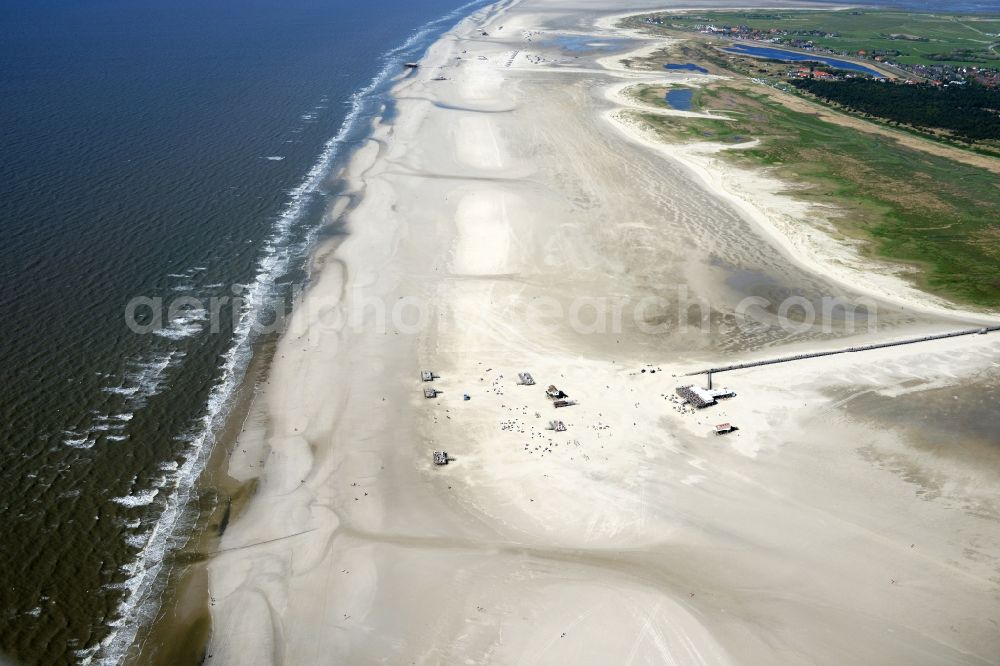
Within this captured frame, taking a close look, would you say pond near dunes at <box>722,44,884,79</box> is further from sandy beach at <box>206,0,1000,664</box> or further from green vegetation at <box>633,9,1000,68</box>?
sandy beach at <box>206,0,1000,664</box>

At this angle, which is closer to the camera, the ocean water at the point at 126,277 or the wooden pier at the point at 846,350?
the ocean water at the point at 126,277

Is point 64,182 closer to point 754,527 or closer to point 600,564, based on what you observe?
point 600,564

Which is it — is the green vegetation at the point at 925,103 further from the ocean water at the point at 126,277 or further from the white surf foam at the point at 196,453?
the white surf foam at the point at 196,453

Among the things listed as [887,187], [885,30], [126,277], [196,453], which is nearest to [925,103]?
[887,187]

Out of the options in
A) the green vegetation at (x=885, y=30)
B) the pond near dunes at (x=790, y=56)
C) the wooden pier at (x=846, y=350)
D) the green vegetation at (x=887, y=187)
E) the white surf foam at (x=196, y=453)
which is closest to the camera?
the white surf foam at (x=196, y=453)

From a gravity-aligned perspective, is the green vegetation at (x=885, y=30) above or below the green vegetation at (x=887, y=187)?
above

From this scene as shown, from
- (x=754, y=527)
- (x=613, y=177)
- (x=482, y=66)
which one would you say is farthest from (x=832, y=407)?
(x=482, y=66)

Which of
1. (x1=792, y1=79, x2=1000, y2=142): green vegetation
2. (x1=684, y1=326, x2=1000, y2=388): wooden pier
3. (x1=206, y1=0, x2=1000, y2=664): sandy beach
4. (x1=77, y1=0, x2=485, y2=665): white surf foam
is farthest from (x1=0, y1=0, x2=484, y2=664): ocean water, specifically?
(x1=792, y1=79, x2=1000, y2=142): green vegetation

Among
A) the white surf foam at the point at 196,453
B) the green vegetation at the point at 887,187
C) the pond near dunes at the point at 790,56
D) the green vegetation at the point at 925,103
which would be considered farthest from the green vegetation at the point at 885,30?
the white surf foam at the point at 196,453
